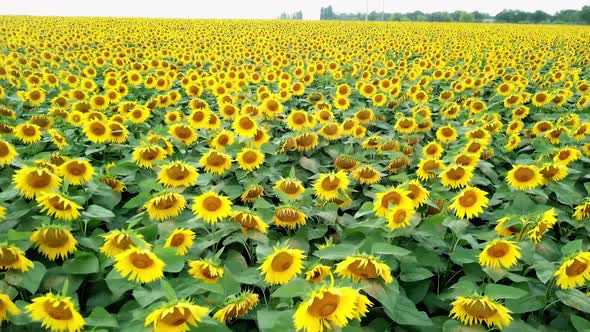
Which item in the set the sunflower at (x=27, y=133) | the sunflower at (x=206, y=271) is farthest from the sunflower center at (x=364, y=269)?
the sunflower at (x=27, y=133)

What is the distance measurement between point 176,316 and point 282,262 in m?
0.58

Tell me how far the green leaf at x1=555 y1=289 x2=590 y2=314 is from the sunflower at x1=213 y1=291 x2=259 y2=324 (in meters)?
1.44

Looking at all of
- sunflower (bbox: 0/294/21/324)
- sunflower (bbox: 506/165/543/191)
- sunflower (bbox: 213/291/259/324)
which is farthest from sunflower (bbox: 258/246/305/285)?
sunflower (bbox: 506/165/543/191)

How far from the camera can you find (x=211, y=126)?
4465 mm

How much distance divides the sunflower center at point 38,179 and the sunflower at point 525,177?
→ 3.02m

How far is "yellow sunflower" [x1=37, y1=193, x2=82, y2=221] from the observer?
244 centimetres

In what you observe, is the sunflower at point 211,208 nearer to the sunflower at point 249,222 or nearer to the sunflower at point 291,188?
the sunflower at point 249,222

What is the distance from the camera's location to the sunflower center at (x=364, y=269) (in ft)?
6.16

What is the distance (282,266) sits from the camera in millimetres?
2115

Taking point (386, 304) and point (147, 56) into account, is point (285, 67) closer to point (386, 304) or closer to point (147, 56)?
point (147, 56)

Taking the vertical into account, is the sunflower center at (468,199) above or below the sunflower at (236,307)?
above

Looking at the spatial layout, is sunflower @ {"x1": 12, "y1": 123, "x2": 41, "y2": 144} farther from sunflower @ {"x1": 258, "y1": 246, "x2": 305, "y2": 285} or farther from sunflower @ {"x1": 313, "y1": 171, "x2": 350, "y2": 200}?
sunflower @ {"x1": 258, "y1": 246, "x2": 305, "y2": 285}

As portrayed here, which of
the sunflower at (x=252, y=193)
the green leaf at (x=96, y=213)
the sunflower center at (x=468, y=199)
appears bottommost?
the sunflower at (x=252, y=193)

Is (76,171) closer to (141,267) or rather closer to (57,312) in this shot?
(141,267)
